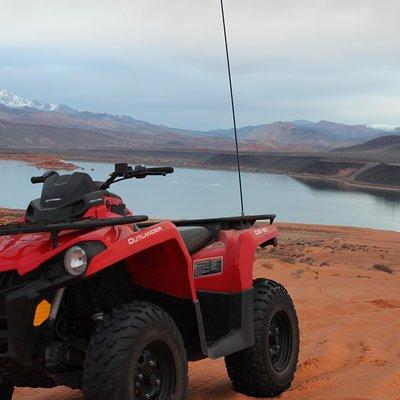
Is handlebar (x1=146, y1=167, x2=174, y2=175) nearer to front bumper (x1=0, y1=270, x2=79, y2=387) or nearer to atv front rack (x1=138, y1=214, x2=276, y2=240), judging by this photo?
atv front rack (x1=138, y1=214, x2=276, y2=240)

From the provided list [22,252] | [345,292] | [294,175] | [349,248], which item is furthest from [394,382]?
[294,175]

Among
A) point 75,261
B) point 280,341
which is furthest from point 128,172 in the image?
point 280,341

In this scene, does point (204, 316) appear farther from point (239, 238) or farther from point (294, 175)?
point (294, 175)

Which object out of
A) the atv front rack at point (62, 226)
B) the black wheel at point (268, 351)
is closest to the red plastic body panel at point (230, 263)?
the black wheel at point (268, 351)

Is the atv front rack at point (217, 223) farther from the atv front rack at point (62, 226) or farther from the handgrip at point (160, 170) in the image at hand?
the atv front rack at point (62, 226)

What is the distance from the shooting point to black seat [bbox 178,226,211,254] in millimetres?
3773

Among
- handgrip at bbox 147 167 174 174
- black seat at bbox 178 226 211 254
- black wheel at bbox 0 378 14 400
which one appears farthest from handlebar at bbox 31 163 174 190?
black wheel at bbox 0 378 14 400

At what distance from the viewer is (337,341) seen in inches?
225

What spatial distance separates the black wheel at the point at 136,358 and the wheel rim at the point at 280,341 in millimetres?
1202

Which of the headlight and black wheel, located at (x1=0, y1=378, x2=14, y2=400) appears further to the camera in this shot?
black wheel, located at (x1=0, y1=378, x2=14, y2=400)

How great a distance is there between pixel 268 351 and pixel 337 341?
74.8 inches

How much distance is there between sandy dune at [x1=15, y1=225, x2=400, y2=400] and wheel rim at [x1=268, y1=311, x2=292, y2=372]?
19cm

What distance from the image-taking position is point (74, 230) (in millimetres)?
2875

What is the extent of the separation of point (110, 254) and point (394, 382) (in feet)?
7.29
